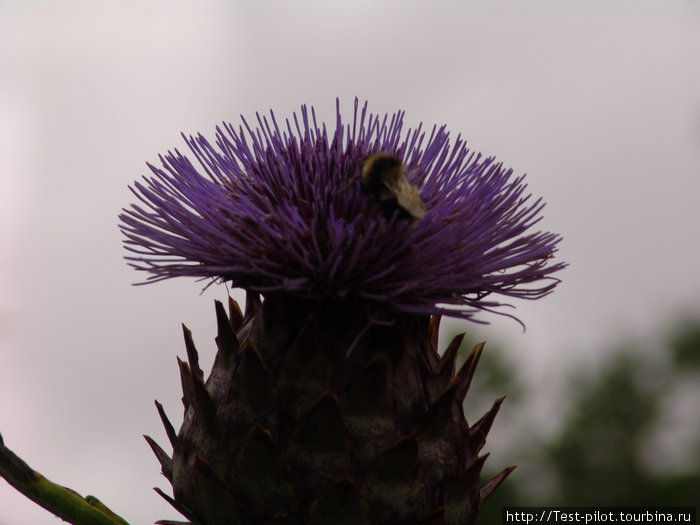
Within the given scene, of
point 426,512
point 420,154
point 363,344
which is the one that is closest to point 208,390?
point 363,344

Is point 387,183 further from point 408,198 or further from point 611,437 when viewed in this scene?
point 611,437

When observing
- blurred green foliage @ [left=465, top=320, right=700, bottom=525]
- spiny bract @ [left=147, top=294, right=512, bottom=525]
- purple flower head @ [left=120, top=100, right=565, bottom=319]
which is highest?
blurred green foliage @ [left=465, top=320, right=700, bottom=525]

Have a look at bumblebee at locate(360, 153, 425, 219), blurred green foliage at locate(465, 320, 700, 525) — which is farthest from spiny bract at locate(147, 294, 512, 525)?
blurred green foliage at locate(465, 320, 700, 525)

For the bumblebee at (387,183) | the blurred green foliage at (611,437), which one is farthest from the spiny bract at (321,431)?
the blurred green foliage at (611,437)

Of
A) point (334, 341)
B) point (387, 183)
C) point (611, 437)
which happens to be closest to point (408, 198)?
point (387, 183)

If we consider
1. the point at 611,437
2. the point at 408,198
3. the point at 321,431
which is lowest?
the point at 321,431

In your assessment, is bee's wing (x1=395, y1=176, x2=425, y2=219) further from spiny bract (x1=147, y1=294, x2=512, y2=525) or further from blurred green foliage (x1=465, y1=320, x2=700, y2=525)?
blurred green foliage (x1=465, y1=320, x2=700, y2=525)

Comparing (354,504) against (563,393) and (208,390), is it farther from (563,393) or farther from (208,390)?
(563,393)

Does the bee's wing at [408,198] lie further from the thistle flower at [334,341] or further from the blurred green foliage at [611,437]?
the blurred green foliage at [611,437]

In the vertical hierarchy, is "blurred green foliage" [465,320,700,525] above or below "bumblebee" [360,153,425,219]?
above
